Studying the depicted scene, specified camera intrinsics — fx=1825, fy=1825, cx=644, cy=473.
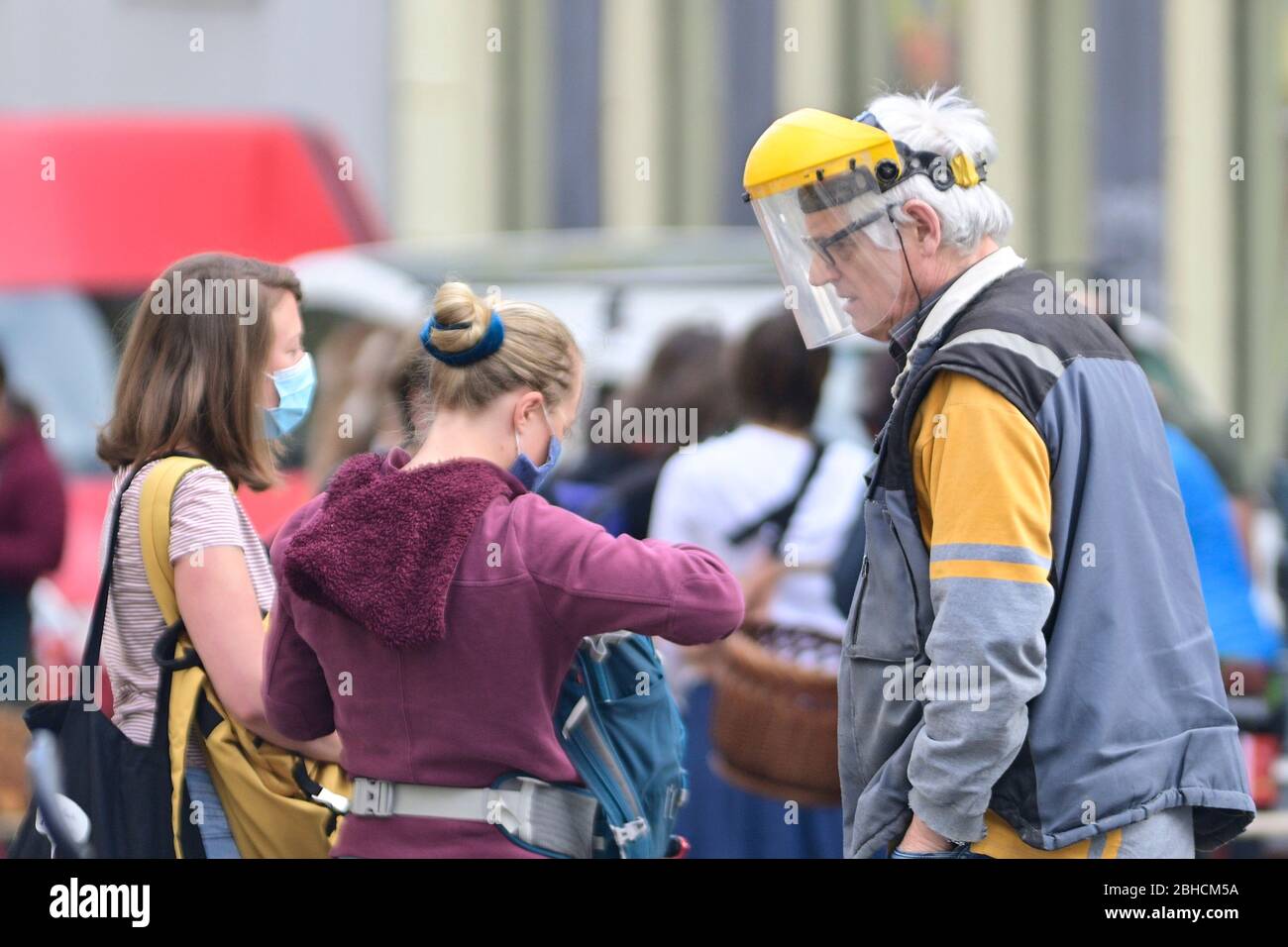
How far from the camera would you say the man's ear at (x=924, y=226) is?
99.2 inches

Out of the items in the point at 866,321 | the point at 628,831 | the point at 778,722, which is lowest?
the point at 778,722

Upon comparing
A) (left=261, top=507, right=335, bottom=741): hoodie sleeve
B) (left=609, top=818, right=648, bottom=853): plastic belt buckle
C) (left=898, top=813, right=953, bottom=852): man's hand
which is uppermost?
(left=261, top=507, right=335, bottom=741): hoodie sleeve

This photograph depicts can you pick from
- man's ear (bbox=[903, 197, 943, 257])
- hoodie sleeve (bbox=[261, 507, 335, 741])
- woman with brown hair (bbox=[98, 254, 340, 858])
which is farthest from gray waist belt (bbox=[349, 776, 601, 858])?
man's ear (bbox=[903, 197, 943, 257])

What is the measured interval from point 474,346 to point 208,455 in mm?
588

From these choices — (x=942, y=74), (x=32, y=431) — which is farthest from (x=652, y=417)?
(x=942, y=74)

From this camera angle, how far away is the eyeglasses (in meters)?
2.54

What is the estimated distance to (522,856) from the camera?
2.54m

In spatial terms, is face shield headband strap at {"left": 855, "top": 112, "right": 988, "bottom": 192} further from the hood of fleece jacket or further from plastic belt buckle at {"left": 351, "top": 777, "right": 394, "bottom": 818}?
plastic belt buckle at {"left": 351, "top": 777, "right": 394, "bottom": 818}

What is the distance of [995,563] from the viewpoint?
7.59 feet

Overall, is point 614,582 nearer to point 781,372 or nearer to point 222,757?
point 222,757

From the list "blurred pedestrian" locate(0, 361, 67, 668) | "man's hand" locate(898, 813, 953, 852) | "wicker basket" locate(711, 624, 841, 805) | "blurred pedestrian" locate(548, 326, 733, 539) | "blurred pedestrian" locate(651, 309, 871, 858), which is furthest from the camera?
"blurred pedestrian" locate(0, 361, 67, 668)

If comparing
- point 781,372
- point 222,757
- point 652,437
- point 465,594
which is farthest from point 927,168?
point 652,437

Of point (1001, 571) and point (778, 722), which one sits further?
point (778, 722)

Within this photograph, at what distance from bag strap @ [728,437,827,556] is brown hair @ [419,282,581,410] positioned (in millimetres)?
1988
